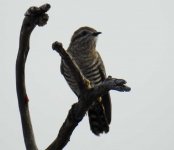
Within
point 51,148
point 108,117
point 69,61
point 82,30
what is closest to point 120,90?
point 69,61

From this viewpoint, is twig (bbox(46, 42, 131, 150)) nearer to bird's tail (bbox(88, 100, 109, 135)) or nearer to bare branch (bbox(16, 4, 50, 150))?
bare branch (bbox(16, 4, 50, 150))

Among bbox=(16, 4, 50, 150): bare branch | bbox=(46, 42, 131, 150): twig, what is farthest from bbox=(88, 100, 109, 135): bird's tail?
bbox=(16, 4, 50, 150): bare branch

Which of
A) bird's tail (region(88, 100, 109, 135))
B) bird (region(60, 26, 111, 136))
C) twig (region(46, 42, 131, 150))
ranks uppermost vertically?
bird (region(60, 26, 111, 136))

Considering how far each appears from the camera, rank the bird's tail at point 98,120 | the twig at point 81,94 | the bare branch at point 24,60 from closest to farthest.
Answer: the bare branch at point 24,60, the twig at point 81,94, the bird's tail at point 98,120

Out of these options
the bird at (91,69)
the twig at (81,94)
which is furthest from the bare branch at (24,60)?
the bird at (91,69)

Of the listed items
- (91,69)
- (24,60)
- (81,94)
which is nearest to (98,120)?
(91,69)

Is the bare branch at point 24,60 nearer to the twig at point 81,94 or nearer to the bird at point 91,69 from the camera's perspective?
the twig at point 81,94

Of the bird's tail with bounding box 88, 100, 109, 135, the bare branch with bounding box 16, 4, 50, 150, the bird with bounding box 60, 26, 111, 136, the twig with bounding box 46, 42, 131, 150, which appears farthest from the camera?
the bird with bounding box 60, 26, 111, 136
